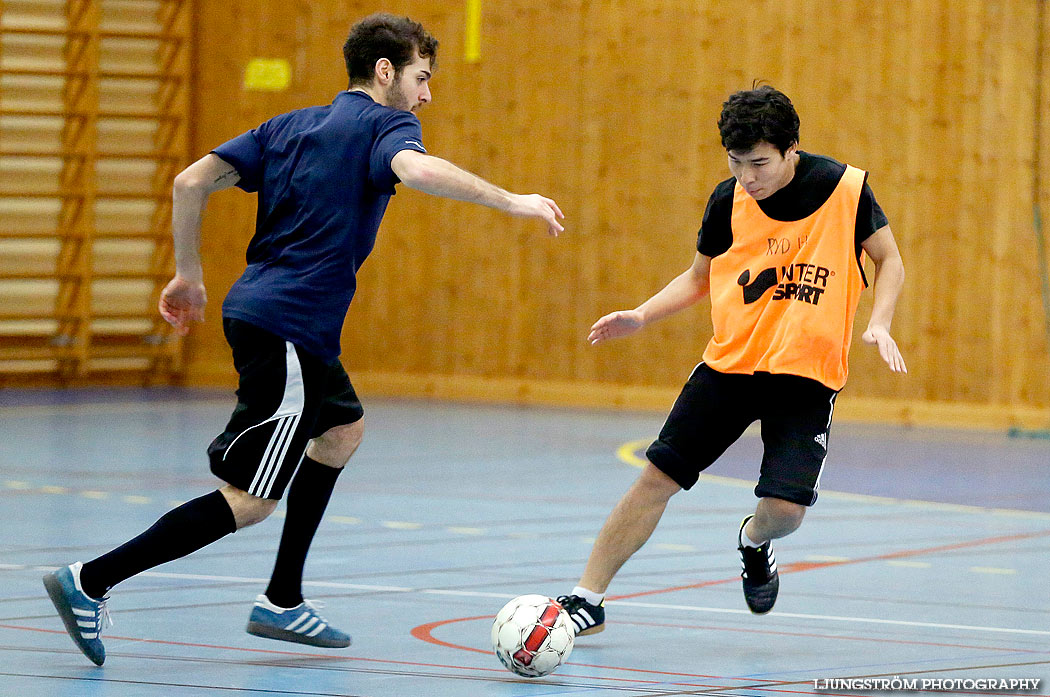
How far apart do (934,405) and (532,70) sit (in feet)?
14.8

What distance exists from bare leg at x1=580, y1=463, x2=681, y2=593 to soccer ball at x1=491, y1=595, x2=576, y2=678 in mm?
410

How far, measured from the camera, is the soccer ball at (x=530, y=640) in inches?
161

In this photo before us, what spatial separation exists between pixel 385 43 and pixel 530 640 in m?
1.63

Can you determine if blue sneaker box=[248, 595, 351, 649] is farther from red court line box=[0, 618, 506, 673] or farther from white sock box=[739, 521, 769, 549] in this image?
white sock box=[739, 521, 769, 549]

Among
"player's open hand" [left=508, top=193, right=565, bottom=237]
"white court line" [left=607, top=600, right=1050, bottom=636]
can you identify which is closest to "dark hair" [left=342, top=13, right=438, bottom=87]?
"player's open hand" [left=508, top=193, right=565, bottom=237]

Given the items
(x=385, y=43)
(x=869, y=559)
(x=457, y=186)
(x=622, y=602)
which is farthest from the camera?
(x=869, y=559)

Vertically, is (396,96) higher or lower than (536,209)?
higher

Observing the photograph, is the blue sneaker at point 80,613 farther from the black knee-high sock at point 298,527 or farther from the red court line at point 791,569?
the red court line at point 791,569

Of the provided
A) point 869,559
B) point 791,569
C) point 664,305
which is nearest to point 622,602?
point 791,569

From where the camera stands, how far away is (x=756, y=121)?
4410 mm

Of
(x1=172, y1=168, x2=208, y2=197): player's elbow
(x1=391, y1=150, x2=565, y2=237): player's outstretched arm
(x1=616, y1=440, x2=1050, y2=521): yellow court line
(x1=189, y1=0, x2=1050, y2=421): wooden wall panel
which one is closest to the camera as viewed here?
(x1=391, y1=150, x2=565, y2=237): player's outstretched arm

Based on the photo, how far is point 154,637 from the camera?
455 centimetres

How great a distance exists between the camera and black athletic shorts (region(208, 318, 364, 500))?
13.7 ft

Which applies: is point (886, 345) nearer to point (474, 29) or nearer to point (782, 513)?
point (782, 513)
